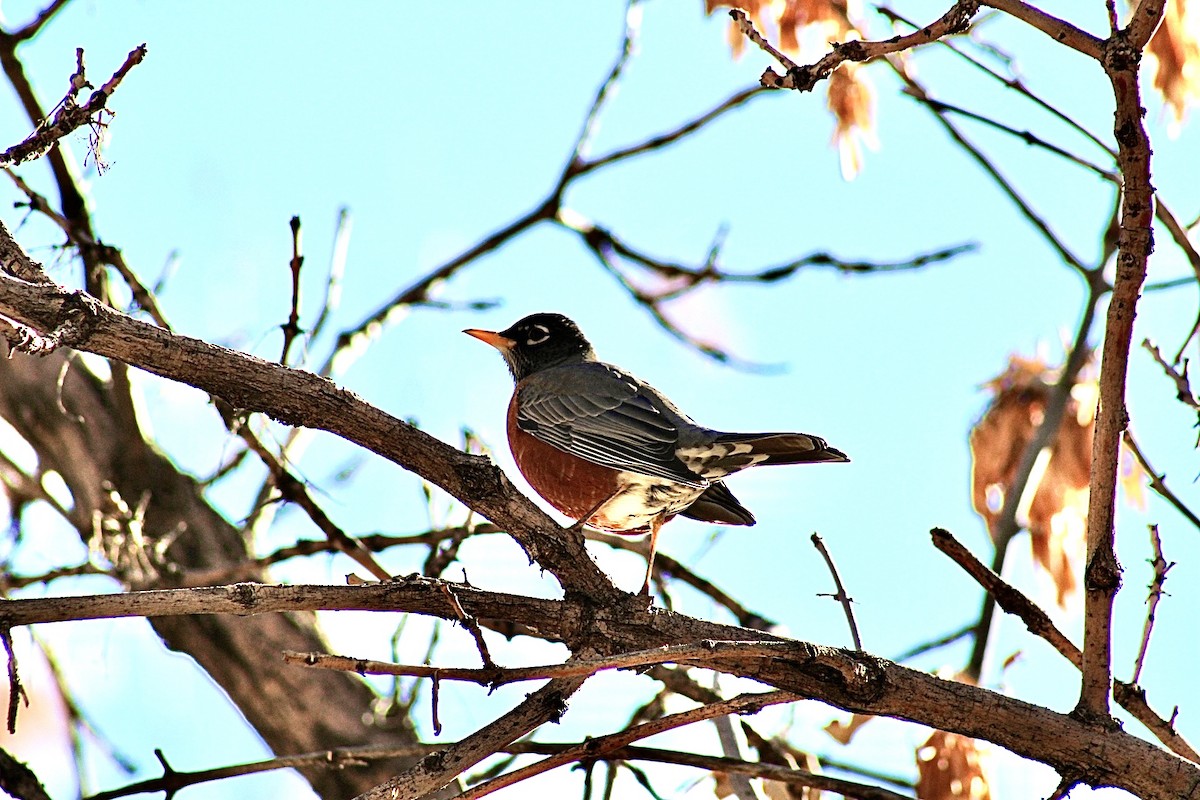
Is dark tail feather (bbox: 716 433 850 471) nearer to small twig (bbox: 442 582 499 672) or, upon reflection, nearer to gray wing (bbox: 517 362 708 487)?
gray wing (bbox: 517 362 708 487)

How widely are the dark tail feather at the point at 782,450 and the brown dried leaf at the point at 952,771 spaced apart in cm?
86

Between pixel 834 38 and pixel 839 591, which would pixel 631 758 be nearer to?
pixel 839 591

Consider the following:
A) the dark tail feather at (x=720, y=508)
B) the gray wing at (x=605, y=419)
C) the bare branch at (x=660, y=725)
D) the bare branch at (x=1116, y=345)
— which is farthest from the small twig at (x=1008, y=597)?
the dark tail feather at (x=720, y=508)

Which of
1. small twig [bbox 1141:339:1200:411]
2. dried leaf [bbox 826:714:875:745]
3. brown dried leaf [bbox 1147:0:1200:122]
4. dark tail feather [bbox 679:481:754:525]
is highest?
brown dried leaf [bbox 1147:0:1200:122]

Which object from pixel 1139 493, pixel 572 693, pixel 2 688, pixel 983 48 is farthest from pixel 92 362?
pixel 1139 493

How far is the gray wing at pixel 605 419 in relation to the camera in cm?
407

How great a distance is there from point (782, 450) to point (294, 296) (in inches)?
60.0

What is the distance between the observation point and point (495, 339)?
571cm

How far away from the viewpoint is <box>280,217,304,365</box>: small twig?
3.23 meters

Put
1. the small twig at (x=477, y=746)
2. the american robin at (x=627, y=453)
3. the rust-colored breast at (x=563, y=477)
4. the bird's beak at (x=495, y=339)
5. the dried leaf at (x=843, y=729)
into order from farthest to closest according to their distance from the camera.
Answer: the bird's beak at (x=495, y=339) < the rust-colored breast at (x=563, y=477) < the american robin at (x=627, y=453) < the dried leaf at (x=843, y=729) < the small twig at (x=477, y=746)

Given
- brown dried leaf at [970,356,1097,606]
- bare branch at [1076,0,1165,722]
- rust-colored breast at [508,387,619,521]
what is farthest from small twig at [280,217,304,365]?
brown dried leaf at [970,356,1097,606]

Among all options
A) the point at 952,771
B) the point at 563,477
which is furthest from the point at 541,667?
the point at 563,477

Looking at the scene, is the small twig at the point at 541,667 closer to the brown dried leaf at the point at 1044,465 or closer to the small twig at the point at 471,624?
the small twig at the point at 471,624

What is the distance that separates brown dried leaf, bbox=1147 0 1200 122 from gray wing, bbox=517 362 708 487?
1894 millimetres
